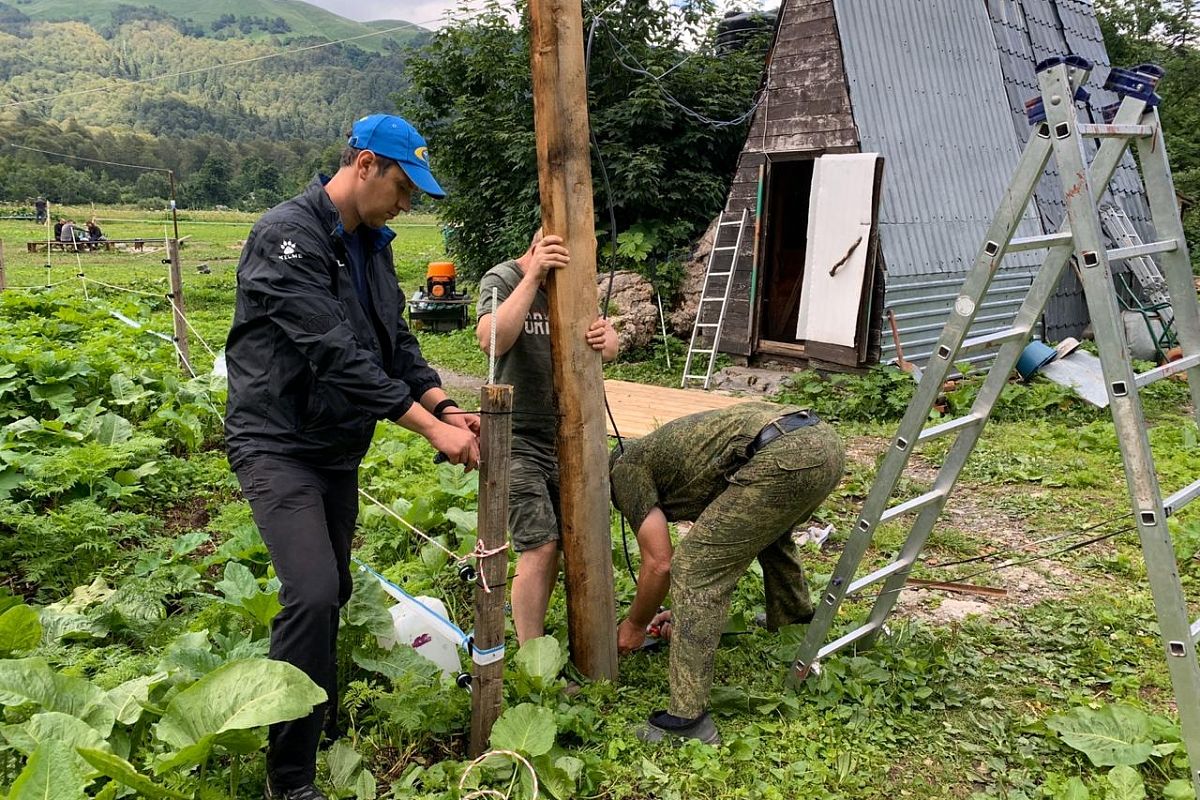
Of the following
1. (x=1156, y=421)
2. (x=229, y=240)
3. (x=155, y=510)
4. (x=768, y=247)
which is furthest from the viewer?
(x=229, y=240)

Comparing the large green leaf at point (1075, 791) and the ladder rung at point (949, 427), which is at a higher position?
the ladder rung at point (949, 427)

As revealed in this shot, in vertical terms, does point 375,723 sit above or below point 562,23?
below

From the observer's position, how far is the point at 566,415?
3.46 meters

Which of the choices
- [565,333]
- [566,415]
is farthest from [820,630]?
[565,333]

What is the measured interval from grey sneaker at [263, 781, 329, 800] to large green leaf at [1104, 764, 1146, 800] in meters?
2.70

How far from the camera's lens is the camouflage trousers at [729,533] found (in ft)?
10.9

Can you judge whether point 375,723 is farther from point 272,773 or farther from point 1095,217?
point 1095,217

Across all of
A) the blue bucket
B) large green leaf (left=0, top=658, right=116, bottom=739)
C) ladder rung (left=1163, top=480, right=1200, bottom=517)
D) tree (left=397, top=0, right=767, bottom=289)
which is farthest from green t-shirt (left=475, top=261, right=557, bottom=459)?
tree (left=397, top=0, right=767, bottom=289)

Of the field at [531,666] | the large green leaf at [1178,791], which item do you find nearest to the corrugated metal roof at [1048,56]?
the field at [531,666]

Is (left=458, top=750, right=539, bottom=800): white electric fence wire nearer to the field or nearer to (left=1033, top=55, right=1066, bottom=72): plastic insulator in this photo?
the field

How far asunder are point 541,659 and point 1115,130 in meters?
2.84

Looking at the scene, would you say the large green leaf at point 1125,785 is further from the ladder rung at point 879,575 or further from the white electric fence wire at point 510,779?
the white electric fence wire at point 510,779

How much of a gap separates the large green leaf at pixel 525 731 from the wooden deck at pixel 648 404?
417 cm

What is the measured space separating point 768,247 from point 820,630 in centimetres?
Answer: 945
